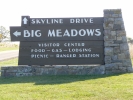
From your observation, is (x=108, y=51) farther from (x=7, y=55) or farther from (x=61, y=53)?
(x=7, y=55)

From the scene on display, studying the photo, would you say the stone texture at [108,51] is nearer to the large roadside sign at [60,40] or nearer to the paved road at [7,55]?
the large roadside sign at [60,40]

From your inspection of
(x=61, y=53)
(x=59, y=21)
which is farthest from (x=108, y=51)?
(x=59, y=21)

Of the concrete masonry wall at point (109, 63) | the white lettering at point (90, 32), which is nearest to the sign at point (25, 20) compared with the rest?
the concrete masonry wall at point (109, 63)

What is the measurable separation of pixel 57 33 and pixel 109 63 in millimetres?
2481

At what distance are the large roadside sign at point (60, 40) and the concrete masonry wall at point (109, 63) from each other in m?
0.30

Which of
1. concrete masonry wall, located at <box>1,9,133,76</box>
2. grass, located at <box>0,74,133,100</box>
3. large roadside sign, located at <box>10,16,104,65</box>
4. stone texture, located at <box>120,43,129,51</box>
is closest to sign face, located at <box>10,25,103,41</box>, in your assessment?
large roadside sign, located at <box>10,16,104,65</box>

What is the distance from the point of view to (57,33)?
439 inches

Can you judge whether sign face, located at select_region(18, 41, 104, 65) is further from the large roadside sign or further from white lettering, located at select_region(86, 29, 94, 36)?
white lettering, located at select_region(86, 29, 94, 36)

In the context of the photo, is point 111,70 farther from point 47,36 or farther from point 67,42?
point 47,36

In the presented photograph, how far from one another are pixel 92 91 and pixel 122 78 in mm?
2430

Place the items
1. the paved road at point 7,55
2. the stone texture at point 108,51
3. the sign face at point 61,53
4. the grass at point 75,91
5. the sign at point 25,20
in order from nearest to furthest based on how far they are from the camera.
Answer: the grass at point 75,91 < the stone texture at point 108,51 < the sign face at point 61,53 < the sign at point 25,20 < the paved road at point 7,55

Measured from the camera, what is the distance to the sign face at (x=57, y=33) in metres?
11.0

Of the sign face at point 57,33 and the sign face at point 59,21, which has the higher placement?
the sign face at point 59,21

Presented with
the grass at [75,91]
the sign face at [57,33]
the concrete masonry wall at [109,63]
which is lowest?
the grass at [75,91]
